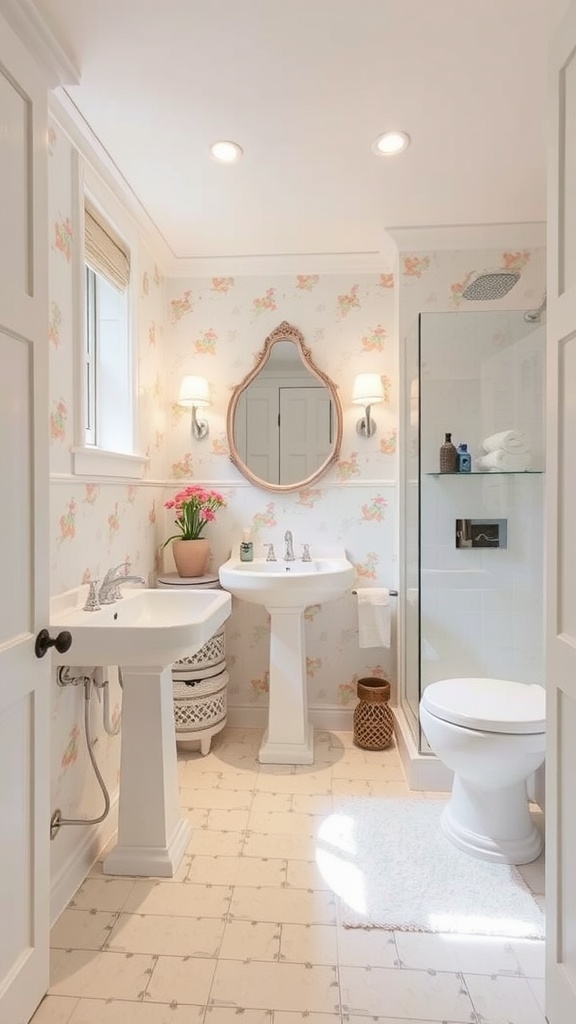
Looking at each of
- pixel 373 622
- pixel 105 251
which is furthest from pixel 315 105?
pixel 373 622

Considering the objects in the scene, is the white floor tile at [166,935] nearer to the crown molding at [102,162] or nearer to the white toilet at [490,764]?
the white toilet at [490,764]

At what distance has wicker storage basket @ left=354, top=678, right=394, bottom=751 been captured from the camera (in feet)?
8.38

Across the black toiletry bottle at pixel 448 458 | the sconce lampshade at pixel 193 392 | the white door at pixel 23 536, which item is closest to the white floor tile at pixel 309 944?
the white door at pixel 23 536

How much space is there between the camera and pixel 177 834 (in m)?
1.82

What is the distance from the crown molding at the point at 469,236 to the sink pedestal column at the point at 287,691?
1.78 metres

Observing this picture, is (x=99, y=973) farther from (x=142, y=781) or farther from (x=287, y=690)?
(x=287, y=690)

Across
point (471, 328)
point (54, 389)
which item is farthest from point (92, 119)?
point (471, 328)

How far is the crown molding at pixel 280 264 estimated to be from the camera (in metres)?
2.69

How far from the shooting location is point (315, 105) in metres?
1.66

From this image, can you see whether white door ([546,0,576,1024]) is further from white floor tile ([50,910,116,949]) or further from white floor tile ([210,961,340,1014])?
white floor tile ([50,910,116,949])

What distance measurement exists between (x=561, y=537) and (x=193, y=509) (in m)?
1.84

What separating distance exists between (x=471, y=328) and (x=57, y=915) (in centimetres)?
258

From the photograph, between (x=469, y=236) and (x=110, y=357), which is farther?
(x=469, y=236)

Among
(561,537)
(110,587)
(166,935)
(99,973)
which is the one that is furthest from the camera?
(110,587)
